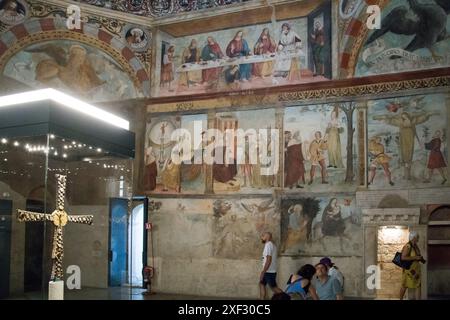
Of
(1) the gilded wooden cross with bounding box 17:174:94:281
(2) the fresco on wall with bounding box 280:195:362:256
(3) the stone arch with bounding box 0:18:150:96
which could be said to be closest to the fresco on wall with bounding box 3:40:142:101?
(3) the stone arch with bounding box 0:18:150:96

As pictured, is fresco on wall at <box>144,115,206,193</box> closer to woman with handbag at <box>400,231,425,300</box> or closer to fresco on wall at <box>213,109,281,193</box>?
fresco on wall at <box>213,109,281,193</box>

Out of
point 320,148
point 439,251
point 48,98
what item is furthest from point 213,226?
point 48,98

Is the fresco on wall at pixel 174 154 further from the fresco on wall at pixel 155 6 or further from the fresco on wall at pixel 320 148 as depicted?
the fresco on wall at pixel 155 6

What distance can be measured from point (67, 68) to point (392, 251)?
9616 mm

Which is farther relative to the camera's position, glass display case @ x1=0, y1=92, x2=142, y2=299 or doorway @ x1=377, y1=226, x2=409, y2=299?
doorway @ x1=377, y1=226, x2=409, y2=299

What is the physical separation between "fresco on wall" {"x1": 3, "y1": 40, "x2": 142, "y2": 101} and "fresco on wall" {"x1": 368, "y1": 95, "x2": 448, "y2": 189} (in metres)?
6.52

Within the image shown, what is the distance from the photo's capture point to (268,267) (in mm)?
13086

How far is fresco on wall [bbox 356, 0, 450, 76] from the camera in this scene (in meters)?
13.2

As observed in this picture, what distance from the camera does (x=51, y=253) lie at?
26.1ft

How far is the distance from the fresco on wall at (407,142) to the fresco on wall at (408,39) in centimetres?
85

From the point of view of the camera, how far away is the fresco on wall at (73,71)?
579 inches

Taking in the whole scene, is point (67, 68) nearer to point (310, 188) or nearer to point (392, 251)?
point (310, 188)

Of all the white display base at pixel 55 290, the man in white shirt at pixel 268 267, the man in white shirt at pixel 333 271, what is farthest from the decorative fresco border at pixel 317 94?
the white display base at pixel 55 290

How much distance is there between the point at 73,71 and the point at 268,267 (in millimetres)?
7412
